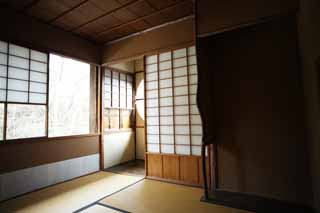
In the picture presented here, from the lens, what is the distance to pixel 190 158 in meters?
3.13

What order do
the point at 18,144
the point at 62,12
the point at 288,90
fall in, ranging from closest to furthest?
the point at 288,90 → the point at 18,144 → the point at 62,12

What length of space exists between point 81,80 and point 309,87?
4.02 metres

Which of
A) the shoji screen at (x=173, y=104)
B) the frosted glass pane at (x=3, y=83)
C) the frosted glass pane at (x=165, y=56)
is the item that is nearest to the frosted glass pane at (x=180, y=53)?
the shoji screen at (x=173, y=104)

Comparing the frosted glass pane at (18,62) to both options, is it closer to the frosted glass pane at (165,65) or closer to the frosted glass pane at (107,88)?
the frosted glass pane at (107,88)

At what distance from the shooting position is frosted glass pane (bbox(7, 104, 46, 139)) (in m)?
2.81

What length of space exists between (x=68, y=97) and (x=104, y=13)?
1880mm

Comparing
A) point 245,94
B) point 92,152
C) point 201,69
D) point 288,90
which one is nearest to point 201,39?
point 201,69

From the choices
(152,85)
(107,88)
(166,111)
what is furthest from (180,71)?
(107,88)

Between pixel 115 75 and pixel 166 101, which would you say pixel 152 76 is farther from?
pixel 115 75

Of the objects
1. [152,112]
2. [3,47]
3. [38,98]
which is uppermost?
[3,47]

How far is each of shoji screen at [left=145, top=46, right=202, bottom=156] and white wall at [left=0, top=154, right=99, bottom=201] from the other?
1392 mm

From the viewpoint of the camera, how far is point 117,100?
484 cm

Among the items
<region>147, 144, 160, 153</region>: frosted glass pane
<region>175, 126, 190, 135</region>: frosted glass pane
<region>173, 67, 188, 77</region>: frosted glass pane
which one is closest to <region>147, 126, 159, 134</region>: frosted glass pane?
<region>147, 144, 160, 153</region>: frosted glass pane

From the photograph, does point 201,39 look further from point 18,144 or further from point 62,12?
point 18,144
